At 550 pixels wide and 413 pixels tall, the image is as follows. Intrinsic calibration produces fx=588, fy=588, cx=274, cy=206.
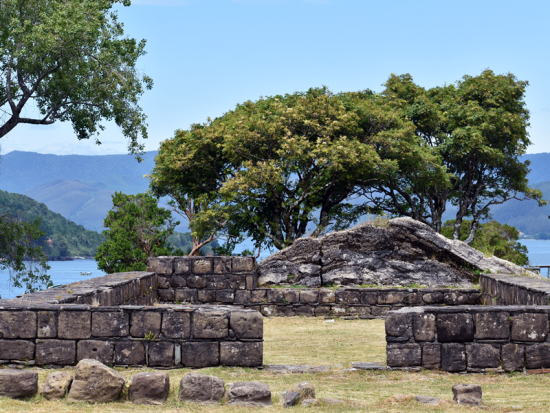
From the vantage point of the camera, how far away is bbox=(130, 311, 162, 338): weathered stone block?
6410 mm

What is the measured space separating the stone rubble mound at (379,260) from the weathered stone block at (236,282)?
0.77 meters

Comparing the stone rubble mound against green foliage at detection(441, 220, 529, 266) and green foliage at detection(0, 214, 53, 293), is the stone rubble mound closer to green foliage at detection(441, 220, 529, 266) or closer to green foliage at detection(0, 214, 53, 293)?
green foliage at detection(0, 214, 53, 293)

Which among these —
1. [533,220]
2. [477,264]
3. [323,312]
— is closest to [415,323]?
[323,312]

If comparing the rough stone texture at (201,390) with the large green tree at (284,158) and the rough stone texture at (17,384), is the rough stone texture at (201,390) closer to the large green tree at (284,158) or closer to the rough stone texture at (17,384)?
the rough stone texture at (17,384)

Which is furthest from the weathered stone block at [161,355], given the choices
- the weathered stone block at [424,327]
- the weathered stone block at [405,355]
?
the weathered stone block at [424,327]

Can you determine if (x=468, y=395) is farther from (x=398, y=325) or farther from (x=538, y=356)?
(x=538, y=356)

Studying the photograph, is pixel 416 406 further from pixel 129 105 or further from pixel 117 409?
pixel 129 105

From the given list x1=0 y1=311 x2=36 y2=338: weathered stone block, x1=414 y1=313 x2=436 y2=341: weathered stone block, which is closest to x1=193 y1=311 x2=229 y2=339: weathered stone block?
x1=0 y1=311 x2=36 y2=338: weathered stone block

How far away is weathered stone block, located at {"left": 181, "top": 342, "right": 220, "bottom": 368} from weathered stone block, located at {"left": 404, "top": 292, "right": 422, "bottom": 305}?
6550 millimetres

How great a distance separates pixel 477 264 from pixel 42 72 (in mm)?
13991

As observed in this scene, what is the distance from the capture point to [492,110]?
25.5 metres

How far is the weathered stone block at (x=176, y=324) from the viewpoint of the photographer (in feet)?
21.1

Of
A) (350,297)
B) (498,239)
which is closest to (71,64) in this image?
(350,297)

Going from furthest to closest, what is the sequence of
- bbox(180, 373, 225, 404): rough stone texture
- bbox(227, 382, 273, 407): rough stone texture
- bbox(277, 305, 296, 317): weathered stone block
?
bbox(277, 305, 296, 317): weathered stone block, bbox(180, 373, 225, 404): rough stone texture, bbox(227, 382, 273, 407): rough stone texture
